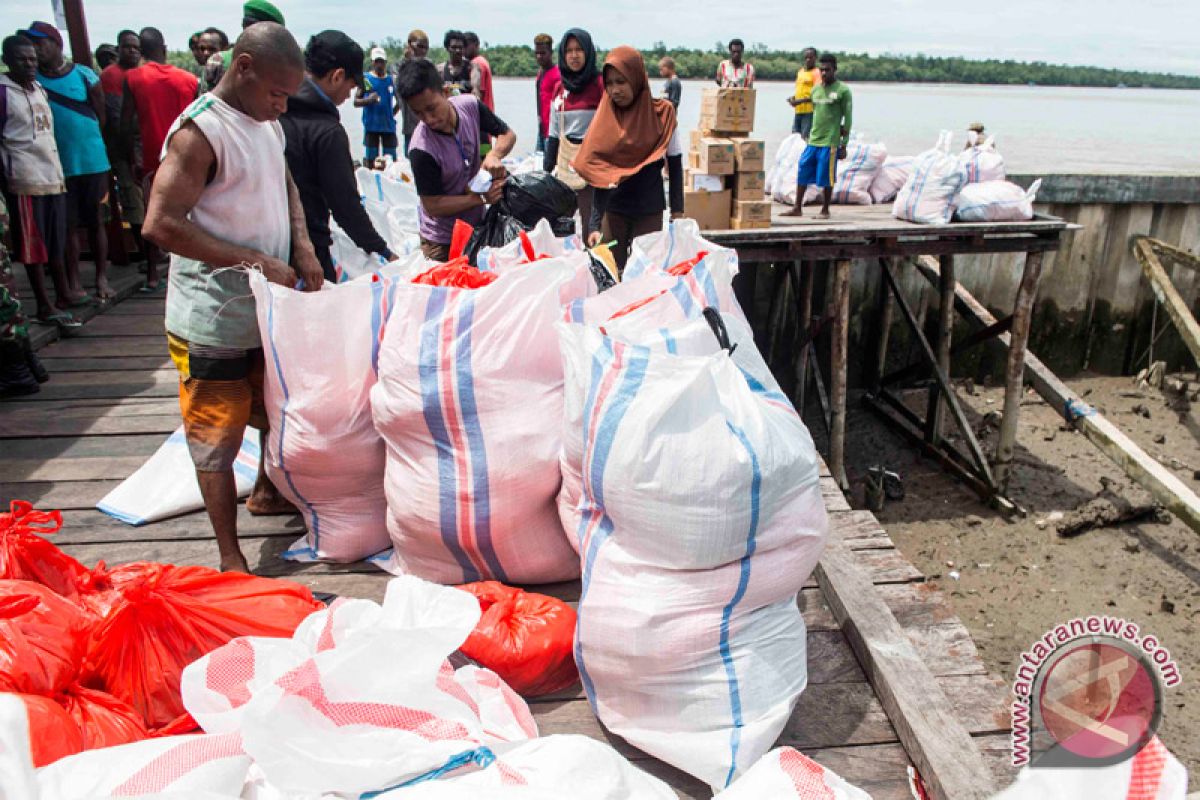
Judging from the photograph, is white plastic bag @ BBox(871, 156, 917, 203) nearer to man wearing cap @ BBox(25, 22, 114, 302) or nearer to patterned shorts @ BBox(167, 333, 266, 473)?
man wearing cap @ BBox(25, 22, 114, 302)

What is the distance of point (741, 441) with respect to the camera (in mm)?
1664

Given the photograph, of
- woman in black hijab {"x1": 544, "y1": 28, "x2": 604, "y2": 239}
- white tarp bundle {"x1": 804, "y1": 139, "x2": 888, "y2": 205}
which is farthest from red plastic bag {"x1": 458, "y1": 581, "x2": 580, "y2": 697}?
white tarp bundle {"x1": 804, "y1": 139, "x2": 888, "y2": 205}

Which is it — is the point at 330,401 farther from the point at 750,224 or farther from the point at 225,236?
the point at 750,224

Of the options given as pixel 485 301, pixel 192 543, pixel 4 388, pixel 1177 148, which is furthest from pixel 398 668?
pixel 1177 148

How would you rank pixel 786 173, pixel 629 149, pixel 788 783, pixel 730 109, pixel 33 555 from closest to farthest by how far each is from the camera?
pixel 788 783
pixel 33 555
pixel 629 149
pixel 730 109
pixel 786 173

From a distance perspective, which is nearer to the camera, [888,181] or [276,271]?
[276,271]

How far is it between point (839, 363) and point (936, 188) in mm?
1332

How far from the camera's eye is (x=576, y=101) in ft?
18.2

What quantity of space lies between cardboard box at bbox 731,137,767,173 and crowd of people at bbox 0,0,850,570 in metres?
0.84

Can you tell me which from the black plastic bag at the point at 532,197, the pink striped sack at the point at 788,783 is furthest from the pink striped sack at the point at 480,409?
the black plastic bag at the point at 532,197

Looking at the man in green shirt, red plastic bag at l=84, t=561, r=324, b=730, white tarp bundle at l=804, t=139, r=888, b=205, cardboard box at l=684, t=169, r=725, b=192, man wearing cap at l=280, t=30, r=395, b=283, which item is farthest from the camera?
white tarp bundle at l=804, t=139, r=888, b=205

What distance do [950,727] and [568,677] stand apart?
31.9 inches

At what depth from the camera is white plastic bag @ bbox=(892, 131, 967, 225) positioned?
5.80 m

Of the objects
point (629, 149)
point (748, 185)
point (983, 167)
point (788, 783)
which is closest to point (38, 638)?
point (788, 783)
